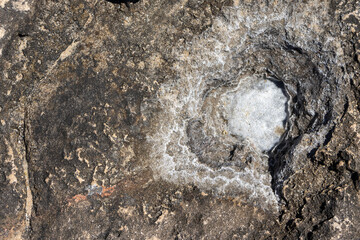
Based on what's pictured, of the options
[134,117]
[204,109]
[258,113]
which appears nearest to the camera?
[134,117]

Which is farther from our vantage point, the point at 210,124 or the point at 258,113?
the point at 258,113

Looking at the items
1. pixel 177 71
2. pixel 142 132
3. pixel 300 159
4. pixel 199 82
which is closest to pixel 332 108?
pixel 300 159

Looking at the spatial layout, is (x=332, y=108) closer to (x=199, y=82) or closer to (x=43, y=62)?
(x=199, y=82)

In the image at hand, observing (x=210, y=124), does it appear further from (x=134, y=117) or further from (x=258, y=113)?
(x=134, y=117)

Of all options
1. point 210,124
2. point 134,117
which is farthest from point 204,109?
point 134,117

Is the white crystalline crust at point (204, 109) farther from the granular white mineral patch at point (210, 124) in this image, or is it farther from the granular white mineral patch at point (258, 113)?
the granular white mineral patch at point (258, 113)

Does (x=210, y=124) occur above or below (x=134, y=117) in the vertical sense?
below

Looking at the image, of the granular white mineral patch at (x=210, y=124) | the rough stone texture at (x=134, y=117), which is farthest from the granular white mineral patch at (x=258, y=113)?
the rough stone texture at (x=134, y=117)

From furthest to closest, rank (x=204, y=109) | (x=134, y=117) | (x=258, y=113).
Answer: (x=258, y=113)
(x=204, y=109)
(x=134, y=117)
